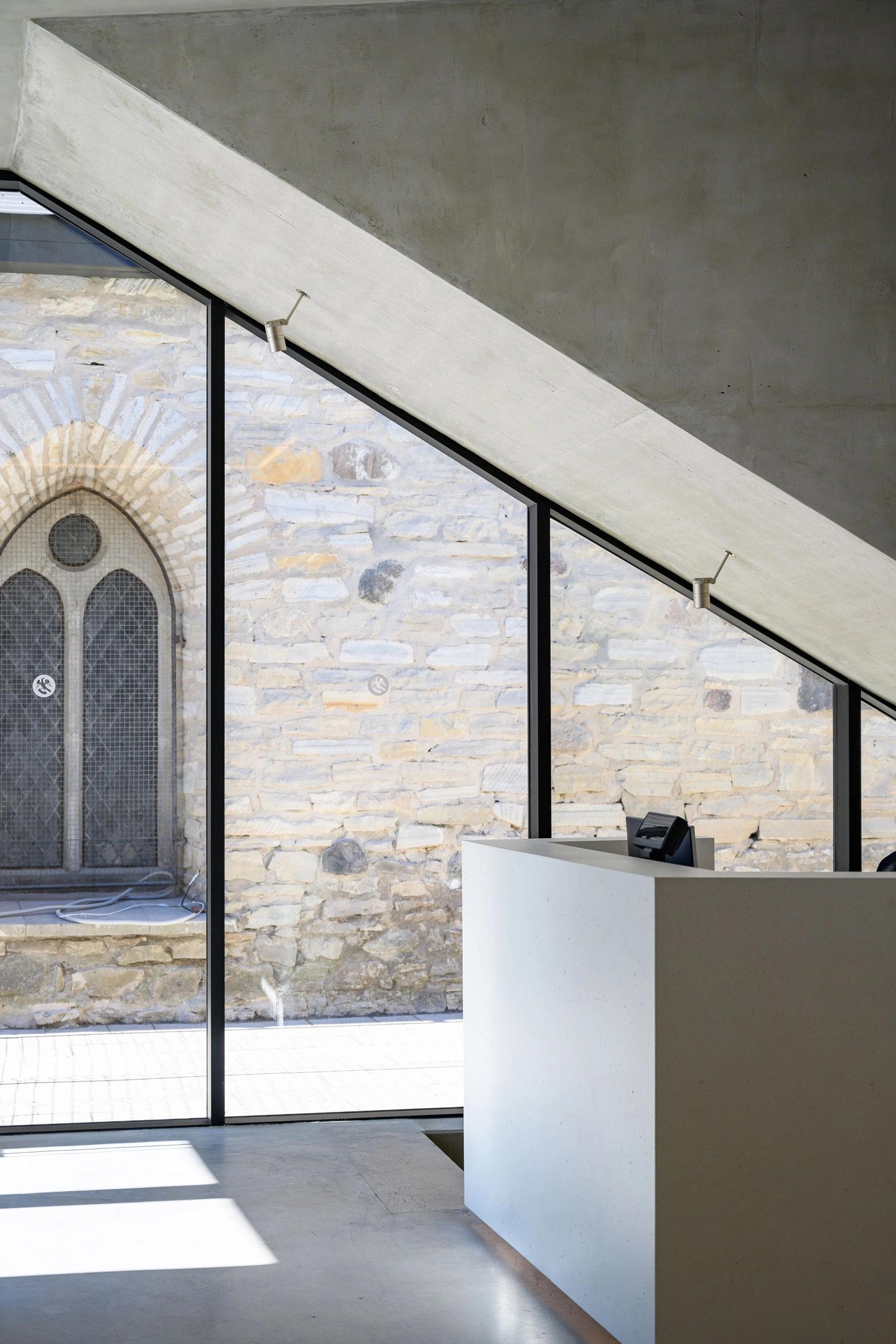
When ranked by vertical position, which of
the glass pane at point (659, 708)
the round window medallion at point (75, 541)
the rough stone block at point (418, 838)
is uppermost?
the round window medallion at point (75, 541)

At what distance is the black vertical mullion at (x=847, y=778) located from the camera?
5672 mm

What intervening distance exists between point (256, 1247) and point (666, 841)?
1702 mm

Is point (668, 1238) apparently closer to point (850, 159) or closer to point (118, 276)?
point (850, 159)

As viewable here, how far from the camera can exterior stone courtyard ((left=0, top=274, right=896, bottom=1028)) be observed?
17.2ft

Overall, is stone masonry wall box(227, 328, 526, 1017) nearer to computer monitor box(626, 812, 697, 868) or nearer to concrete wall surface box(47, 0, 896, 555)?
concrete wall surface box(47, 0, 896, 555)

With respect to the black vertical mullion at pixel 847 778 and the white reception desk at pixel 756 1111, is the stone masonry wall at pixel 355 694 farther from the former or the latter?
the white reception desk at pixel 756 1111

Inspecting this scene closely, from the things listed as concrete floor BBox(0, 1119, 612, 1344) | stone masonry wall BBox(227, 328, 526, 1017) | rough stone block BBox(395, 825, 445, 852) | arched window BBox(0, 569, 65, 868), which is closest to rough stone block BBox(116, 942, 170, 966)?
stone masonry wall BBox(227, 328, 526, 1017)

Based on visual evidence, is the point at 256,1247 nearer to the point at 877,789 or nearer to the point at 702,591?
the point at 702,591

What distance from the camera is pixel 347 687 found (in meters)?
5.48

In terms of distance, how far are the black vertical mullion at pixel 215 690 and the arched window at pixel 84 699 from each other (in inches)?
6.1

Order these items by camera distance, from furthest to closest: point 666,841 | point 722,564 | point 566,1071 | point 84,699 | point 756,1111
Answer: point 84,699 < point 722,564 < point 666,841 < point 566,1071 < point 756,1111

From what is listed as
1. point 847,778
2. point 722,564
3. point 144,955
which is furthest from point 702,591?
point 144,955

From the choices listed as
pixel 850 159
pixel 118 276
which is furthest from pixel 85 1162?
pixel 850 159

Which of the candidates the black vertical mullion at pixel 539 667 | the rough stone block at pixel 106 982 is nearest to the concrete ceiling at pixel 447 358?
the black vertical mullion at pixel 539 667
